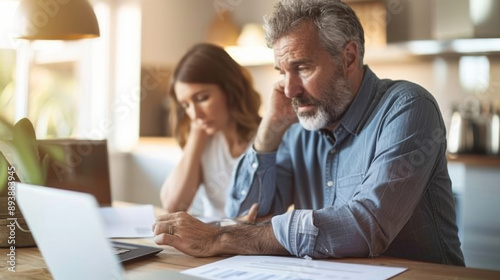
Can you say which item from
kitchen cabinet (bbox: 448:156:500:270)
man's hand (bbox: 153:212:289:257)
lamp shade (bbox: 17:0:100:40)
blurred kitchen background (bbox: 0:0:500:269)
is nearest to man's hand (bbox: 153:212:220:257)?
man's hand (bbox: 153:212:289:257)

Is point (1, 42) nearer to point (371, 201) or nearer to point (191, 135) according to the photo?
point (191, 135)

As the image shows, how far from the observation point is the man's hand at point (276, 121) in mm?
1790

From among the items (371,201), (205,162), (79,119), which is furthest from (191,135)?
(79,119)

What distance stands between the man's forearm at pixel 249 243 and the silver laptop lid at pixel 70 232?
367 millimetres

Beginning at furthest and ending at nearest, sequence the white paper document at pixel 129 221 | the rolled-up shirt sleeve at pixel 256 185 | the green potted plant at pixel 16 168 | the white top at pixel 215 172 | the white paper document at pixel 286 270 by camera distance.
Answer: the white top at pixel 215 172, the rolled-up shirt sleeve at pixel 256 185, the white paper document at pixel 129 221, the green potted plant at pixel 16 168, the white paper document at pixel 286 270

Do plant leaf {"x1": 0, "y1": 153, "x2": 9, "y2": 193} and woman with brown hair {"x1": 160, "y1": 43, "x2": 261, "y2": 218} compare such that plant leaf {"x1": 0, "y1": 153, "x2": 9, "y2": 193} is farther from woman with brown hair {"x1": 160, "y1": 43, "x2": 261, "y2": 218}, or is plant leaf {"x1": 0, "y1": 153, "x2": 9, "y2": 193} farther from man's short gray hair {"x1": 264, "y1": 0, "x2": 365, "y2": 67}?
woman with brown hair {"x1": 160, "y1": 43, "x2": 261, "y2": 218}

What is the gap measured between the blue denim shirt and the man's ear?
0.05 m

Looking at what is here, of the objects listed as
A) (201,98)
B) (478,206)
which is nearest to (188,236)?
(201,98)

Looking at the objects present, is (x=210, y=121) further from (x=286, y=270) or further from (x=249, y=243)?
(x=286, y=270)

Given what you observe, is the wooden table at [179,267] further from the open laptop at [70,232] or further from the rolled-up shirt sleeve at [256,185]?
the rolled-up shirt sleeve at [256,185]

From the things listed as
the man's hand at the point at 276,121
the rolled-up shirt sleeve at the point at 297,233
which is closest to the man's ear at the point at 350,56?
the man's hand at the point at 276,121

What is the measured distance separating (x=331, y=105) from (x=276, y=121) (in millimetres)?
246

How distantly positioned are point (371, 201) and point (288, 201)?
0.59 m

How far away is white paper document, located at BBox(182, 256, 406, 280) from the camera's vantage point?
1029mm
